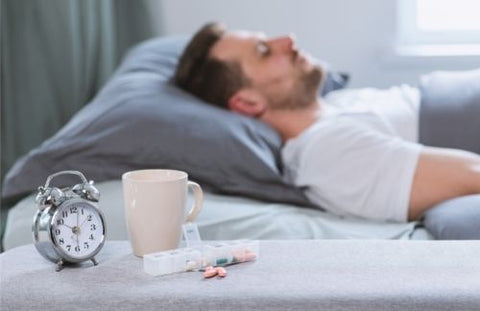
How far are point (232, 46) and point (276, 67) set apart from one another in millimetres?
126

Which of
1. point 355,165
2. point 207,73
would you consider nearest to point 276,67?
point 207,73

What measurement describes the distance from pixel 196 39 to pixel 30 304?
130cm

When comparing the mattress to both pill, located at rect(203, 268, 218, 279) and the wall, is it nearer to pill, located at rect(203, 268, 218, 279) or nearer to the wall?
pill, located at rect(203, 268, 218, 279)

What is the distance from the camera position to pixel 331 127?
72.4 inches

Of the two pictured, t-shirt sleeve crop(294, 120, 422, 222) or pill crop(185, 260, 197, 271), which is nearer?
pill crop(185, 260, 197, 271)

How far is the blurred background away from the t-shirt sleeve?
3.10ft

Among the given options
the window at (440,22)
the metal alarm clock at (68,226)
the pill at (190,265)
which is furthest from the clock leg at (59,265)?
the window at (440,22)

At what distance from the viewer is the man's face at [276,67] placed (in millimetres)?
2070

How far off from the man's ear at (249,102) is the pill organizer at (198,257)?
1066mm

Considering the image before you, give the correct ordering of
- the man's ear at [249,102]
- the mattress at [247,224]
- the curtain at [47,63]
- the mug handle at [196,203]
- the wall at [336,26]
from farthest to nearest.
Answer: the wall at [336,26], the curtain at [47,63], the man's ear at [249,102], the mattress at [247,224], the mug handle at [196,203]

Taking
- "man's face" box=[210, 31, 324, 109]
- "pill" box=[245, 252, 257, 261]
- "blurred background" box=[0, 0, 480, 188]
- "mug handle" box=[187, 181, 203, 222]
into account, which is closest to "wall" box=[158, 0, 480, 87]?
"blurred background" box=[0, 0, 480, 188]

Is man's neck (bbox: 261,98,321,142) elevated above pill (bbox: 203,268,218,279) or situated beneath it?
situated beneath

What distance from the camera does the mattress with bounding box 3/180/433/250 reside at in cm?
152

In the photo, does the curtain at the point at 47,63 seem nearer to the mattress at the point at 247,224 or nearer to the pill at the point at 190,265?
the mattress at the point at 247,224
